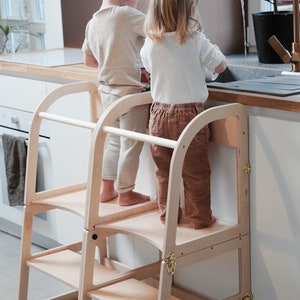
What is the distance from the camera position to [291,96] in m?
2.15

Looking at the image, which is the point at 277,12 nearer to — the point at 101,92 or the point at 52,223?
the point at 101,92

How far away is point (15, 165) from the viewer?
3.18 m

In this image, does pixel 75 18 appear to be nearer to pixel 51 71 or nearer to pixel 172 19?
pixel 51 71

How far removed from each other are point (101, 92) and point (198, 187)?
0.51 metres

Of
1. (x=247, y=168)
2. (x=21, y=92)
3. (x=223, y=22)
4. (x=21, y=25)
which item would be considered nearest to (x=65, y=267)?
(x=247, y=168)

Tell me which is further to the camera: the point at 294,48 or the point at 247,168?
the point at 294,48

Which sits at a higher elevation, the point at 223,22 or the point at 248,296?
the point at 223,22

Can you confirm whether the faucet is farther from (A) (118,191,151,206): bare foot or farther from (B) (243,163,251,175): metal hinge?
(A) (118,191,151,206): bare foot

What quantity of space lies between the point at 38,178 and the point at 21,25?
122 cm

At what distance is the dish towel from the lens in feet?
10.3

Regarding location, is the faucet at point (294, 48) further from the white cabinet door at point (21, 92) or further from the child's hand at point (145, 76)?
the white cabinet door at point (21, 92)

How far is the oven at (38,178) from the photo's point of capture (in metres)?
3.13

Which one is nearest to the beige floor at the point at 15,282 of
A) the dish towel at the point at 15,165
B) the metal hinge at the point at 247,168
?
the dish towel at the point at 15,165

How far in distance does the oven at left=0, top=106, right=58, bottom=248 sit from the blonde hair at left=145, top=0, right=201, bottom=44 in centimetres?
101
